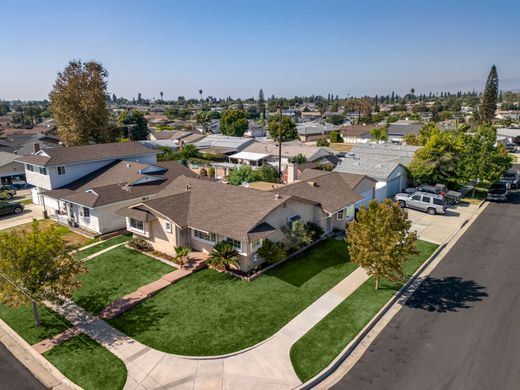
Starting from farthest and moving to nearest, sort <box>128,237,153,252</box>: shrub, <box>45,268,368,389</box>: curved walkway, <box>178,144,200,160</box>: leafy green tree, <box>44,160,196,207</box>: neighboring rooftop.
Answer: <box>178,144,200,160</box>: leafy green tree → <box>44,160,196,207</box>: neighboring rooftop → <box>128,237,153,252</box>: shrub → <box>45,268,368,389</box>: curved walkway

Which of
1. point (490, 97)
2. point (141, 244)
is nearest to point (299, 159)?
point (141, 244)

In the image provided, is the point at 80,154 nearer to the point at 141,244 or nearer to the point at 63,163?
the point at 63,163

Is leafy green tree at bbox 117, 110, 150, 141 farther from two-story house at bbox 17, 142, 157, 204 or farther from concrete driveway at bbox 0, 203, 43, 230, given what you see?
concrete driveway at bbox 0, 203, 43, 230

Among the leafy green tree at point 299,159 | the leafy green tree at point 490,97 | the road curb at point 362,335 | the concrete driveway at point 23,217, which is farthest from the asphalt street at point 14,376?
the leafy green tree at point 490,97

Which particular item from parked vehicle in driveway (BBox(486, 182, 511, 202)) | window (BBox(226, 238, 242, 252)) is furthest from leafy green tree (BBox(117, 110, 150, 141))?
parked vehicle in driveway (BBox(486, 182, 511, 202))

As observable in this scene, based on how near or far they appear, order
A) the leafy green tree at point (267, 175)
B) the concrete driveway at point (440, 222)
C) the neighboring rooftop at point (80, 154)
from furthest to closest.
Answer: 1. the leafy green tree at point (267, 175)
2. the neighboring rooftop at point (80, 154)
3. the concrete driveway at point (440, 222)

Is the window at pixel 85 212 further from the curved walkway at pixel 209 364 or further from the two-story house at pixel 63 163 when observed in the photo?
the curved walkway at pixel 209 364
